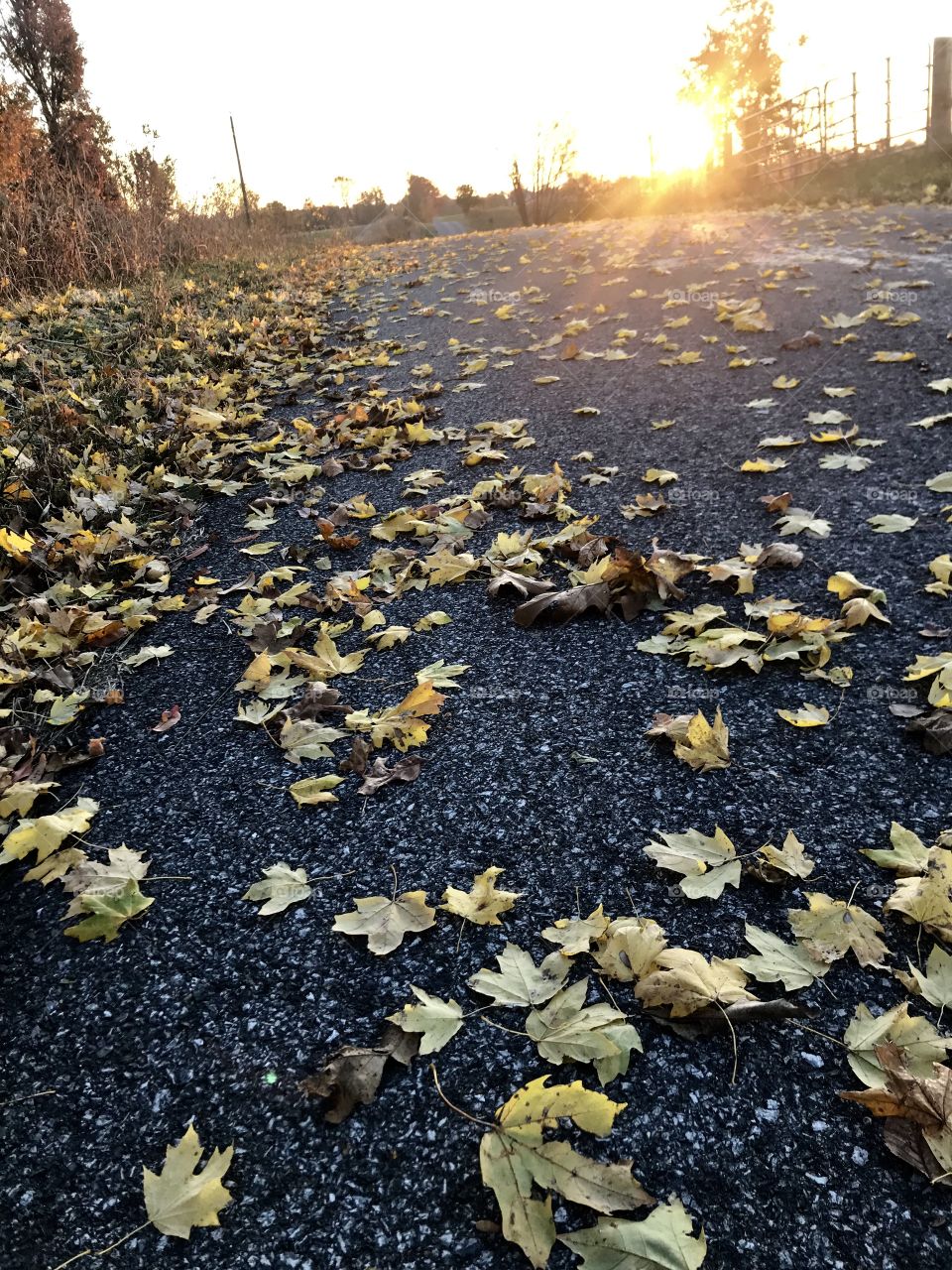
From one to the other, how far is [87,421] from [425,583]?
258 centimetres

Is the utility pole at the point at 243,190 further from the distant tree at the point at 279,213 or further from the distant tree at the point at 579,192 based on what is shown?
the distant tree at the point at 579,192

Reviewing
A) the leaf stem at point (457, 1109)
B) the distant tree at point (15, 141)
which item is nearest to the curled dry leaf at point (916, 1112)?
the leaf stem at point (457, 1109)

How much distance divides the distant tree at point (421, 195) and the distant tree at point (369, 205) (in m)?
1.27

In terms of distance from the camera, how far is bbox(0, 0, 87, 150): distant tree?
16.4 meters

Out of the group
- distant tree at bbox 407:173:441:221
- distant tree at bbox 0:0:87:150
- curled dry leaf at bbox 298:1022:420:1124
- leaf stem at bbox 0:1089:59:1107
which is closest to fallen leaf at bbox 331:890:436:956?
curled dry leaf at bbox 298:1022:420:1124

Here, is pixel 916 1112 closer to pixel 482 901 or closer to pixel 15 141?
pixel 482 901

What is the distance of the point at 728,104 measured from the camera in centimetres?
2978

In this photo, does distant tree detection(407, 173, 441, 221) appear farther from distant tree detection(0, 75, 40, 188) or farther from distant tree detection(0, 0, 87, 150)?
distant tree detection(0, 75, 40, 188)

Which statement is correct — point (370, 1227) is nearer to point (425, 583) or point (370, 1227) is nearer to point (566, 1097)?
point (566, 1097)

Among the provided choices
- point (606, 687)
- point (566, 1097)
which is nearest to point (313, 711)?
point (606, 687)

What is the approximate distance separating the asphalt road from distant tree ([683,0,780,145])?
108 feet

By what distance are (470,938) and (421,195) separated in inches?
1580

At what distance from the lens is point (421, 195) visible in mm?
35656

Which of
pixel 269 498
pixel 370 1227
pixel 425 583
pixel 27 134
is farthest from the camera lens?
pixel 27 134
